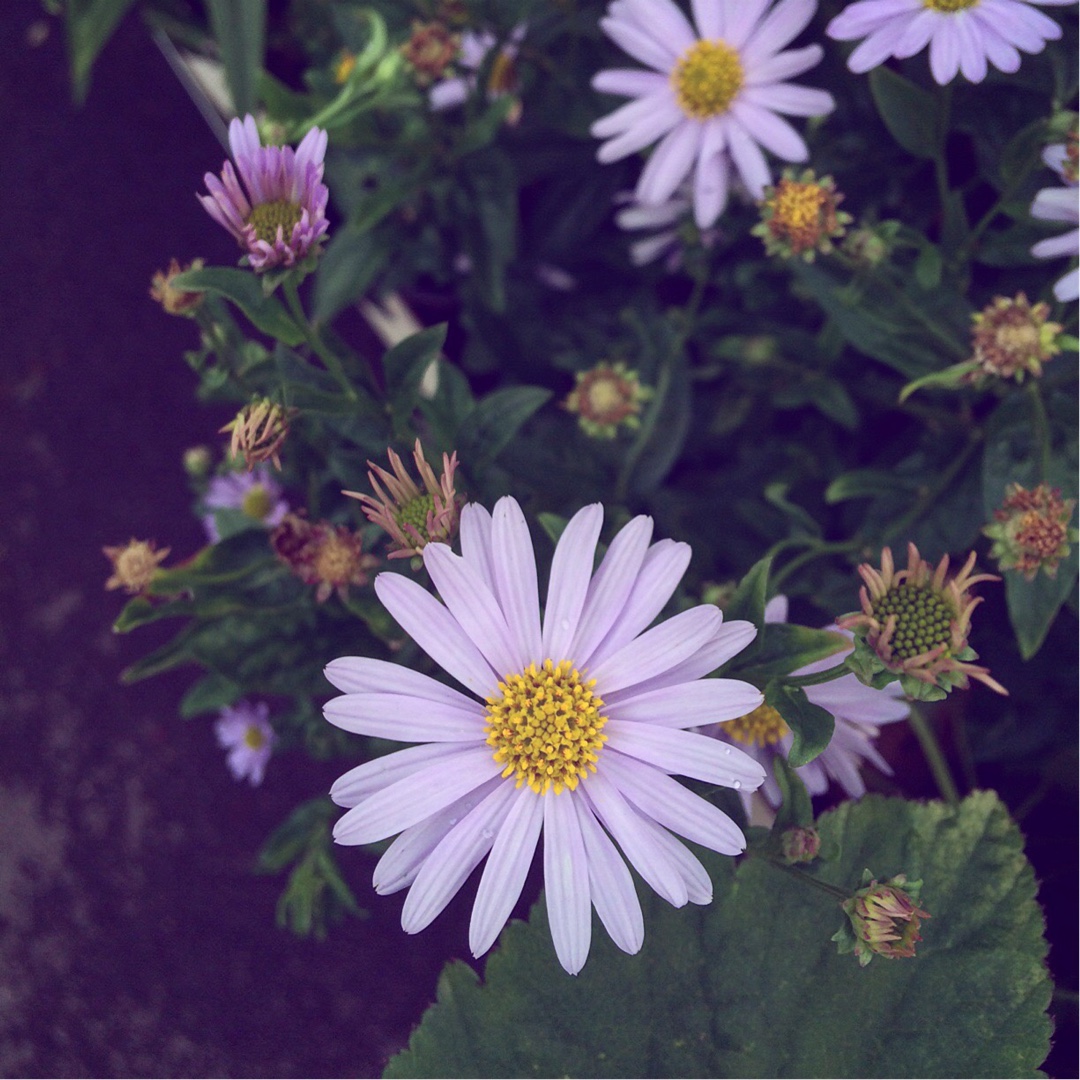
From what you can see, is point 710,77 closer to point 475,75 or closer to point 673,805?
point 475,75

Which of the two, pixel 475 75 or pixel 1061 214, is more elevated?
pixel 475 75

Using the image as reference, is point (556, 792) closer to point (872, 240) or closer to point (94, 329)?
point (872, 240)

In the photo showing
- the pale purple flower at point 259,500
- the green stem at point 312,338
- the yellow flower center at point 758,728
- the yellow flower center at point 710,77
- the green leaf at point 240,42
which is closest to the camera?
the green stem at point 312,338

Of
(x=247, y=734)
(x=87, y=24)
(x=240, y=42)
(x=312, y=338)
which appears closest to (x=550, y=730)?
(x=312, y=338)

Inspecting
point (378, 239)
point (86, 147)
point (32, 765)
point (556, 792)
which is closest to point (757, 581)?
point (556, 792)

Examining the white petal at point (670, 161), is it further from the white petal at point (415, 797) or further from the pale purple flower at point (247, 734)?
the pale purple flower at point (247, 734)

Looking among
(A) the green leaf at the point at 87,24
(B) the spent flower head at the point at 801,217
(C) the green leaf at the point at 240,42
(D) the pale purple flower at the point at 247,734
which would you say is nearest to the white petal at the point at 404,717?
(B) the spent flower head at the point at 801,217

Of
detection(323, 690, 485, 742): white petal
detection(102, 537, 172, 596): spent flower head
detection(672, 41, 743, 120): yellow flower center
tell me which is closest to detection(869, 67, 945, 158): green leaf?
detection(672, 41, 743, 120): yellow flower center
